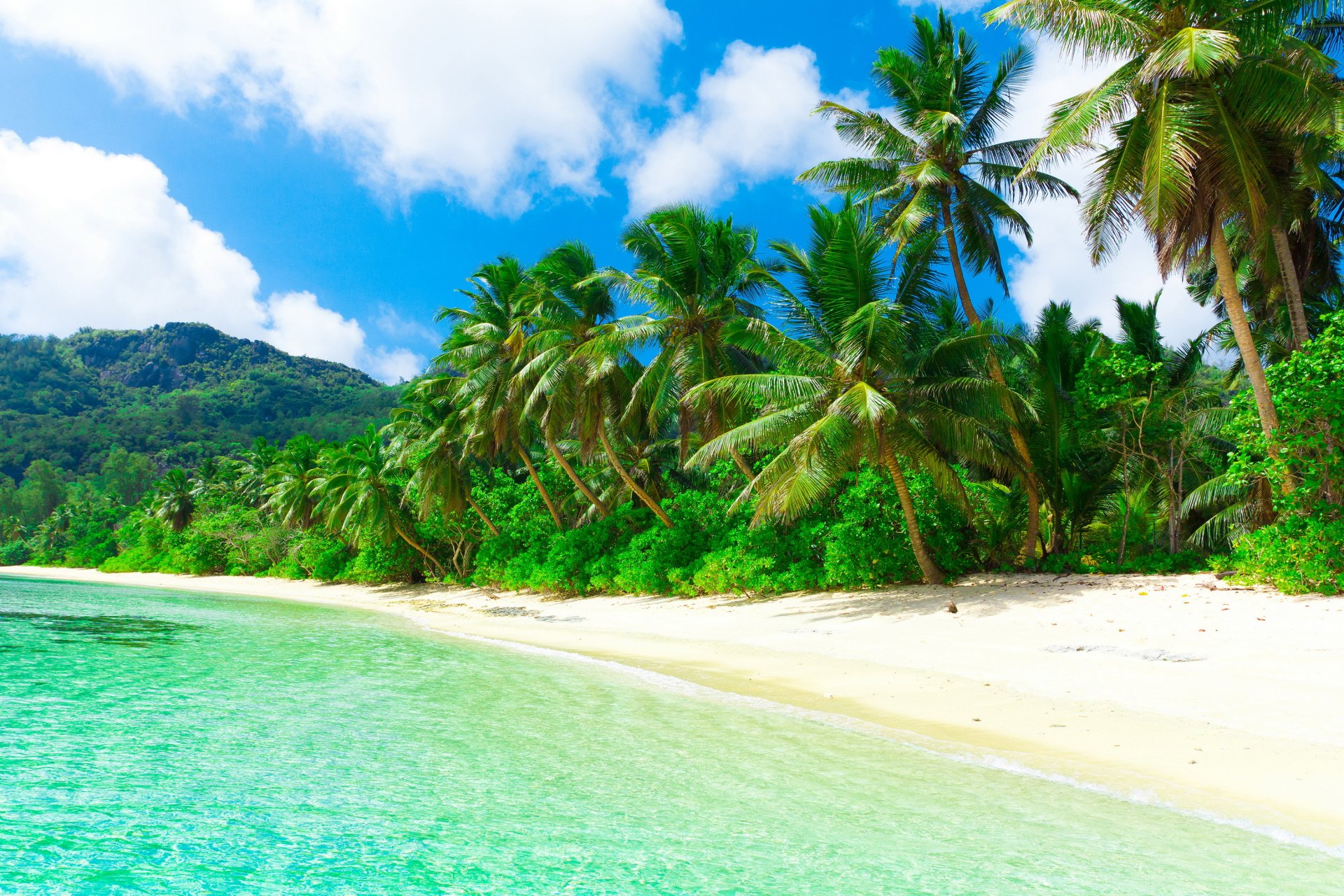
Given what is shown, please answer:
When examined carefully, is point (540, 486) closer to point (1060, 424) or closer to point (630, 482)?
point (630, 482)

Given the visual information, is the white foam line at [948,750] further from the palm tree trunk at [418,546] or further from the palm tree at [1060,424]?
the palm tree trunk at [418,546]

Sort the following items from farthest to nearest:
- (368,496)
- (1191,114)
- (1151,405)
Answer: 1. (368,496)
2. (1151,405)
3. (1191,114)

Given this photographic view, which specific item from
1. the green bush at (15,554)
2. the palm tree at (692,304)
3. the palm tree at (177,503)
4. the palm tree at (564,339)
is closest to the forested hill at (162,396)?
the green bush at (15,554)

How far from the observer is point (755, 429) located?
15336 millimetres

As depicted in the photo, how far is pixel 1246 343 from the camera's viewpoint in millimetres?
12727

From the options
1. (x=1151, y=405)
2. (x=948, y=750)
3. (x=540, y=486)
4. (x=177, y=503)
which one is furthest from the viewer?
(x=177, y=503)

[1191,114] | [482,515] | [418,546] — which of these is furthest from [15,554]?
[1191,114]

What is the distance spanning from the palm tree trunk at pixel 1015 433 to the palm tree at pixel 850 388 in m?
1.10

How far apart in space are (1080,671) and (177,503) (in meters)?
65.6

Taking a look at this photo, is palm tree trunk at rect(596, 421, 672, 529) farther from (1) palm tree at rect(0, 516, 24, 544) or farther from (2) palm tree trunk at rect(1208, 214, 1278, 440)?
(1) palm tree at rect(0, 516, 24, 544)

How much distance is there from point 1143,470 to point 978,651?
41.9 feet

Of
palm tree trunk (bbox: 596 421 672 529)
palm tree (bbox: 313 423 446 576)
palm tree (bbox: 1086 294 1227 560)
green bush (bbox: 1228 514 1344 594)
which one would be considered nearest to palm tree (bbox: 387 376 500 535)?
palm tree (bbox: 313 423 446 576)

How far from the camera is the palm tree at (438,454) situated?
93.9ft

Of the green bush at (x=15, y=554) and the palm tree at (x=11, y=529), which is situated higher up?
the palm tree at (x=11, y=529)
